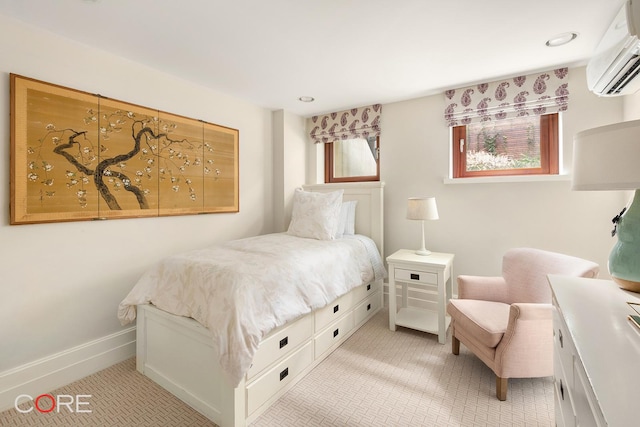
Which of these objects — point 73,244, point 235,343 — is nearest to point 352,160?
point 235,343

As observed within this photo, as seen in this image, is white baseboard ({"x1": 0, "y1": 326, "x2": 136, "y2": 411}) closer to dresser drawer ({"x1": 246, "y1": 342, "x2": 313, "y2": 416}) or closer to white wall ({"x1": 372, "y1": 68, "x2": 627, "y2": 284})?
dresser drawer ({"x1": 246, "y1": 342, "x2": 313, "y2": 416})

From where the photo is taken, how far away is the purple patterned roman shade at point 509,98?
247 cm

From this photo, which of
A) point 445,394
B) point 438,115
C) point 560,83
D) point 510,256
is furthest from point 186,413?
point 560,83

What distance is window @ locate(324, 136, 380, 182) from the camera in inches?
143

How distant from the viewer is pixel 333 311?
93.5 inches

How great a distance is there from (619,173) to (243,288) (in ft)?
5.62

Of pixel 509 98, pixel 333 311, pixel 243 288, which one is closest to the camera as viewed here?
pixel 243 288

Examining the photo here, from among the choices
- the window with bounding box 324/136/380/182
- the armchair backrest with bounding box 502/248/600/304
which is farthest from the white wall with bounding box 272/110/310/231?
the armchair backrest with bounding box 502/248/600/304

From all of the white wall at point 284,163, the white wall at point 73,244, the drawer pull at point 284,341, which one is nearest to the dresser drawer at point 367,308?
the drawer pull at point 284,341

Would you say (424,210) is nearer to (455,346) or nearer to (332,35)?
(455,346)

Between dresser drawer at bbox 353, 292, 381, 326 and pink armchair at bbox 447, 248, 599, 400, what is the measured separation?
84 cm

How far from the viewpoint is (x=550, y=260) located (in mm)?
1994

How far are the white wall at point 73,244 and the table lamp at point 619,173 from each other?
289cm

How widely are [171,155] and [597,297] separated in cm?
302
